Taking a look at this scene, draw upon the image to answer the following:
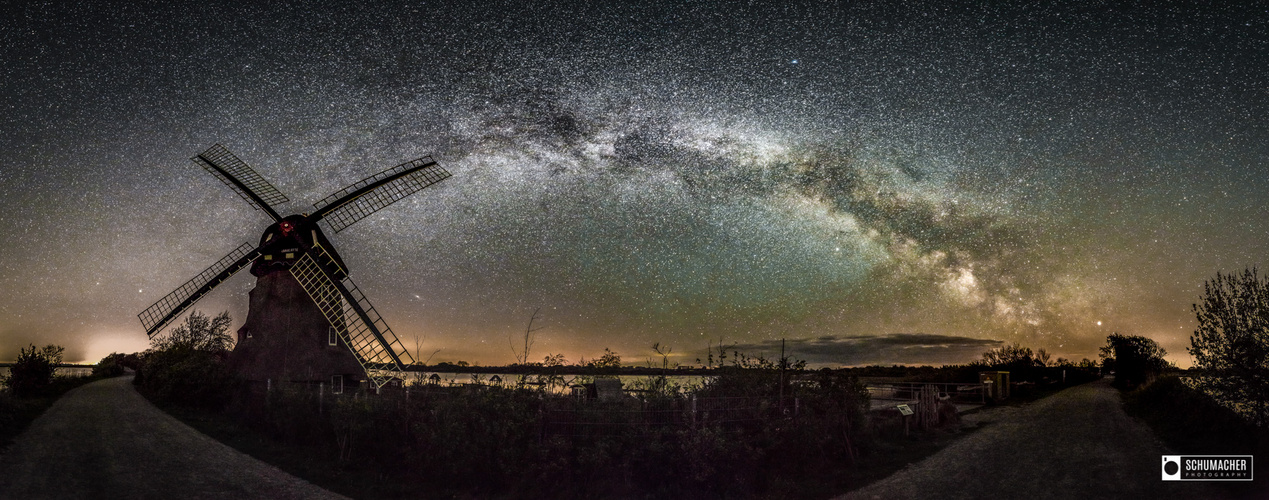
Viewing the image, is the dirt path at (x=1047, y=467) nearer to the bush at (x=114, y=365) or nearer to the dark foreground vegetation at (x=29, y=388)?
the dark foreground vegetation at (x=29, y=388)

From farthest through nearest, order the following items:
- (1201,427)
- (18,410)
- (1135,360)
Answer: (1135,360) < (18,410) < (1201,427)

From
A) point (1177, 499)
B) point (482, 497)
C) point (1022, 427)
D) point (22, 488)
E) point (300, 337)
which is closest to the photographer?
point (22, 488)

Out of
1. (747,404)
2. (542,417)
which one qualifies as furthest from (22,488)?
(747,404)

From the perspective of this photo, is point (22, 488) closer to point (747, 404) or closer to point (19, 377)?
point (747, 404)

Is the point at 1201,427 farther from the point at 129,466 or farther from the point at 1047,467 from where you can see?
the point at 129,466

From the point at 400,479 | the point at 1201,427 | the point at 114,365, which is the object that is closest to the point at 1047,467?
the point at 1201,427
